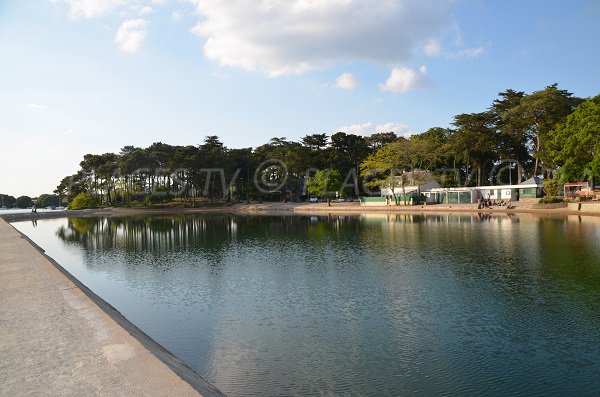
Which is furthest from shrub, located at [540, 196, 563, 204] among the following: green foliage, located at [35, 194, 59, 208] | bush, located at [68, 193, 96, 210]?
green foliage, located at [35, 194, 59, 208]

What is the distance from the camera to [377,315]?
1339cm

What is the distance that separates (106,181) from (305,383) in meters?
105

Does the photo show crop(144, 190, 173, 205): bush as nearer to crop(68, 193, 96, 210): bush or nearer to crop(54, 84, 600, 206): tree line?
crop(54, 84, 600, 206): tree line

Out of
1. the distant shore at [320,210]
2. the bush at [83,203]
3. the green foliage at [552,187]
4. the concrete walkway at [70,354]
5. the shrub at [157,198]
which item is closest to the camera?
the concrete walkway at [70,354]

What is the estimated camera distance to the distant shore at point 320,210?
51.0 meters

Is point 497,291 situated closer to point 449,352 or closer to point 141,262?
point 449,352

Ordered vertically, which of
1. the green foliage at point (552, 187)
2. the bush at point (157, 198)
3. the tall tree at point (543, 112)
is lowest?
the green foliage at point (552, 187)

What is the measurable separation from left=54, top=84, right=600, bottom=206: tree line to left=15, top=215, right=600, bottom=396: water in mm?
38561

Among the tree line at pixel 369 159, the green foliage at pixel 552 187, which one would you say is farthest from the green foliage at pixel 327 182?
the green foliage at pixel 552 187

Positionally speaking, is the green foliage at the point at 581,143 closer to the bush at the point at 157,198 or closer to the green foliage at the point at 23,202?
the bush at the point at 157,198

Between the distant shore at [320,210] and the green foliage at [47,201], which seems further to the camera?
the green foliage at [47,201]

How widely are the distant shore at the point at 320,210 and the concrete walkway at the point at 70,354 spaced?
50149 millimetres

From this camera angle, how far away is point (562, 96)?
203 feet

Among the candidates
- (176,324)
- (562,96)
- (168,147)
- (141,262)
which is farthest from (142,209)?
(176,324)
